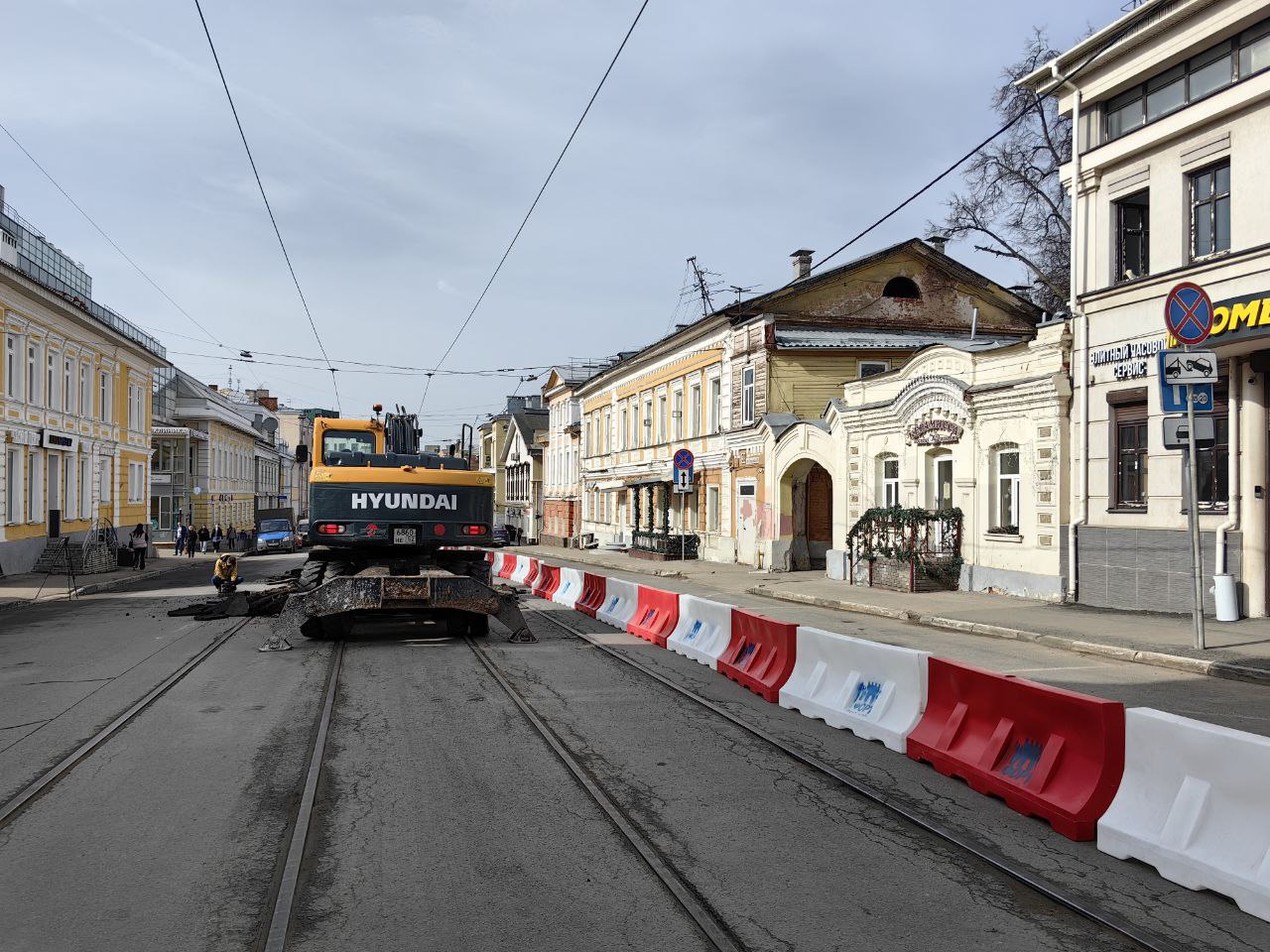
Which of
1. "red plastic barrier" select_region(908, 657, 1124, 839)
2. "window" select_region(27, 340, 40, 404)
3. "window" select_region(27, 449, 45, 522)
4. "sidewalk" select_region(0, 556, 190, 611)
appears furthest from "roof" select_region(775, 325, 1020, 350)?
"red plastic barrier" select_region(908, 657, 1124, 839)

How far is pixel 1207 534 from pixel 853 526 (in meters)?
9.12

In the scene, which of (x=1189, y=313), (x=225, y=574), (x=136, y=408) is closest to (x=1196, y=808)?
(x=1189, y=313)

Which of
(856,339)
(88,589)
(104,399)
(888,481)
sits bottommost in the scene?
(88,589)

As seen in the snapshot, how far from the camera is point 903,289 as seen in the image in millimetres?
34500

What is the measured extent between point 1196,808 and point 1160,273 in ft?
43.6

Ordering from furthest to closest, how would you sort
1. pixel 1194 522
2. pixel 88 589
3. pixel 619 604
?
pixel 88 589 < pixel 619 604 < pixel 1194 522

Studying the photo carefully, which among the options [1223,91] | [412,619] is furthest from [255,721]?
[1223,91]

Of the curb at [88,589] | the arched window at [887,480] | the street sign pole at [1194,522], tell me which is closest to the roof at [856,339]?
the arched window at [887,480]

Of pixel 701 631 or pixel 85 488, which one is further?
pixel 85 488

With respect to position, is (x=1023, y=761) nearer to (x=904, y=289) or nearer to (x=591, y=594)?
(x=591, y=594)

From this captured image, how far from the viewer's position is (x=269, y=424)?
308 feet

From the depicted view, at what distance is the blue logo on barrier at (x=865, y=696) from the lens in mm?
8078

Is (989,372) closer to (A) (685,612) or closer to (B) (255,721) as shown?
(A) (685,612)

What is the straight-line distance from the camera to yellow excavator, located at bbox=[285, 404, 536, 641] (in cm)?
1277
